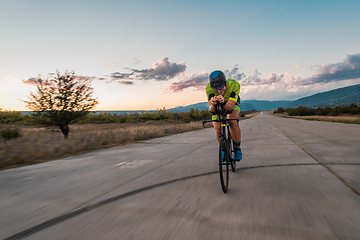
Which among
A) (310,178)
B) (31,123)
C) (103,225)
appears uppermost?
(31,123)

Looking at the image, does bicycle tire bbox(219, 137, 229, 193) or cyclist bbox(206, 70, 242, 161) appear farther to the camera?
cyclist bbox(206, 70, 242, 161)

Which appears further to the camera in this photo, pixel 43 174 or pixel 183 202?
pixel 43 174

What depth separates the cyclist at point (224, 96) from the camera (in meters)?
3.52

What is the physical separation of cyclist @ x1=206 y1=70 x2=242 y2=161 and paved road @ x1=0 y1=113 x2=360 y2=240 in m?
0.92

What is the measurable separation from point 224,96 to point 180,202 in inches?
87.1

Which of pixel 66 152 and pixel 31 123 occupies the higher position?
pixel 31 123

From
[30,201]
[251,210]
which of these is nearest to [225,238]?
[251,210]

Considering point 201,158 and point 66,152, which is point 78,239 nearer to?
point 201,158

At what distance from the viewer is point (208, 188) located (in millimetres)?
3455

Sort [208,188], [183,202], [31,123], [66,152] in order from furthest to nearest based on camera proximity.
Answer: [31,123], [66,152], [208,188], [183,202]

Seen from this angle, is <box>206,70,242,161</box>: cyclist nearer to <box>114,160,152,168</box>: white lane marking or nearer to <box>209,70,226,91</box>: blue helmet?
<box>209,70,226,91</box>: blue helmet

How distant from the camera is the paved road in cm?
210

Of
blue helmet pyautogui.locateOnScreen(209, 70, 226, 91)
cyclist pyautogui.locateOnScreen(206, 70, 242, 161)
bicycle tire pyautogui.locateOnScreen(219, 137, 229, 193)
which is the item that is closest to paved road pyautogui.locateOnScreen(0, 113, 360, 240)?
bicycle tire pyautogui.locateOnScreen(219, 137, 229, 193)

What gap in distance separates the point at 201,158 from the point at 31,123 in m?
11.6
